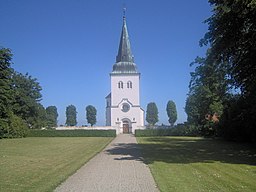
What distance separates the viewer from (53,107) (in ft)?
394

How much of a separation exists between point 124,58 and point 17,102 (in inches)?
996

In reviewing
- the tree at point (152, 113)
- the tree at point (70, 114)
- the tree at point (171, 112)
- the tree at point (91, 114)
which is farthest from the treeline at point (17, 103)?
the tree at point (152, 113)

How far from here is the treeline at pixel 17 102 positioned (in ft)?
163

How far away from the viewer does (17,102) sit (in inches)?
2542

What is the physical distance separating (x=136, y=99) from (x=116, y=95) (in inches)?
174

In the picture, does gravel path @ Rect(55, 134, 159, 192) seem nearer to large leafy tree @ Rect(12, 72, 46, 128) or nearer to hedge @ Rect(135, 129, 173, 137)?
hedge @ Rect(135, 129, 173, 137)

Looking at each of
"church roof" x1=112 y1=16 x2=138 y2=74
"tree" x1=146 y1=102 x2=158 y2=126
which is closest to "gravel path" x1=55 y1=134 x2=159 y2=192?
"church roof" x1=112 y1=16 x2=138 y2=74

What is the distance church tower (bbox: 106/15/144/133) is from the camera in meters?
76.4

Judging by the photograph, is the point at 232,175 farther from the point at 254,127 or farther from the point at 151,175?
the point at 254,127

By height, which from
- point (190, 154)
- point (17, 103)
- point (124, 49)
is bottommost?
point (190, 154)

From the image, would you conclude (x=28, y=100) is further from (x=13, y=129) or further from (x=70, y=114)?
(x=70, y=114)

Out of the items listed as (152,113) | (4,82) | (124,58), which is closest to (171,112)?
(152,113)

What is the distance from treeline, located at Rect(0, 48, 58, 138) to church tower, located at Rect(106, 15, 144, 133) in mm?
15165

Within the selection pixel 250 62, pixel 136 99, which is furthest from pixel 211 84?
pixel 136 99
